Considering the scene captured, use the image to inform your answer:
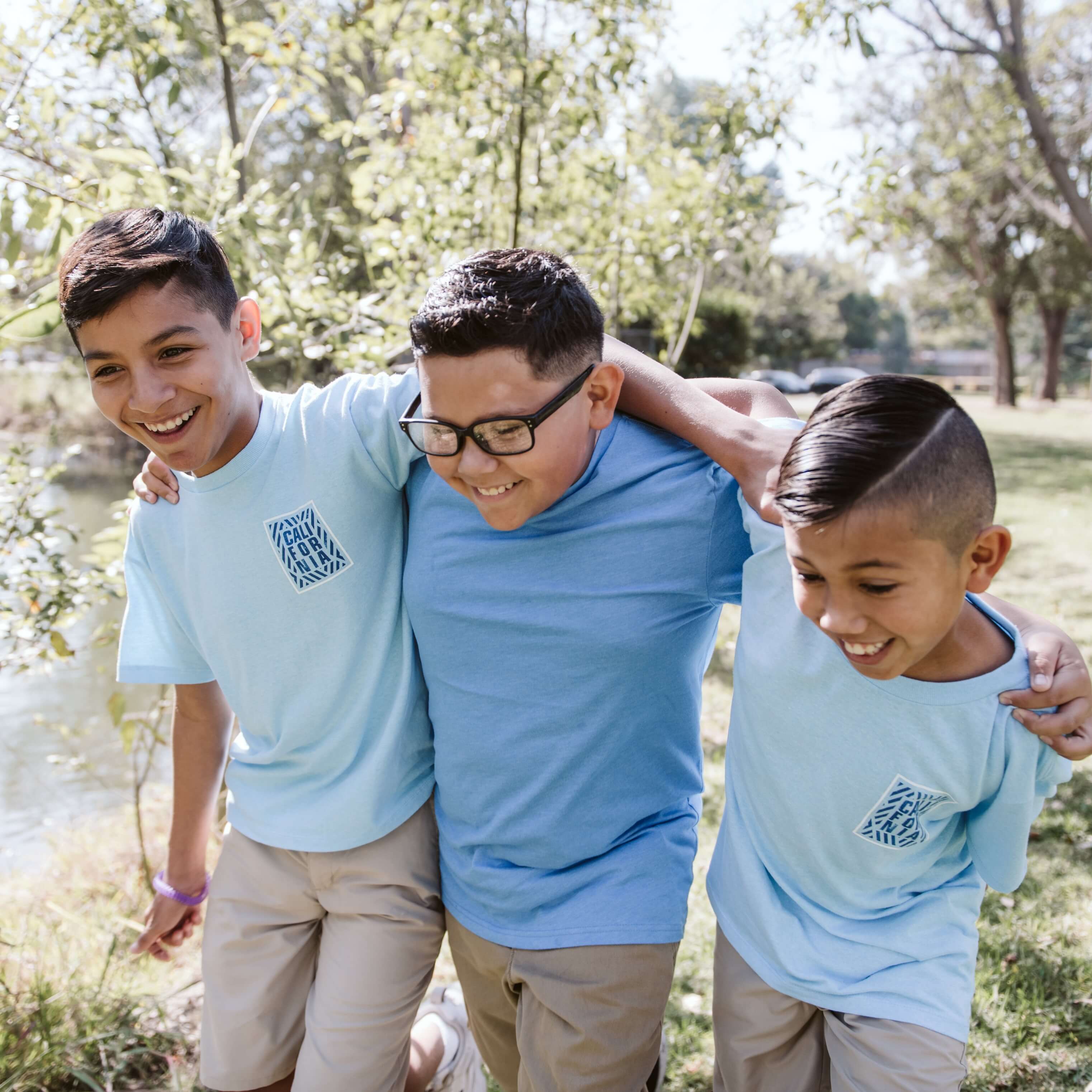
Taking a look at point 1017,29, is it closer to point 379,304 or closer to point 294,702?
point 379,304

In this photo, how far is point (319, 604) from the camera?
2.28m

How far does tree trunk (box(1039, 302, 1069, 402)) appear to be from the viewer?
100 ft

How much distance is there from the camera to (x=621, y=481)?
2148 millimetres

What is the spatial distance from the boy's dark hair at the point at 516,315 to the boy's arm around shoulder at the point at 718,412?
15 cm

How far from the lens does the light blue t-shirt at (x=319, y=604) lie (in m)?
2.29

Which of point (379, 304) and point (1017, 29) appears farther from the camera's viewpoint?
point (1017, 29)

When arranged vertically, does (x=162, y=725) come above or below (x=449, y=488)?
below

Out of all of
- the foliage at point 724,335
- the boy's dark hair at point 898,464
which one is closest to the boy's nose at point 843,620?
the boy's dark hair at point 898,464

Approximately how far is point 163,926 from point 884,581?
205 cm

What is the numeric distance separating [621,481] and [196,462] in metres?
0.92

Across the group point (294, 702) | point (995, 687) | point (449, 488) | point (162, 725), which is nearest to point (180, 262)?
point (449, 488)

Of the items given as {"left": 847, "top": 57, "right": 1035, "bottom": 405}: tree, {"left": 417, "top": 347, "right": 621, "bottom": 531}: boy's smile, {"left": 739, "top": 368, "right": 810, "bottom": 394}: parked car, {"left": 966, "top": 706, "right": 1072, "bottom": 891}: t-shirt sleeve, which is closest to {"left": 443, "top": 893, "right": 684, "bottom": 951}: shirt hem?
{"left": 966, "top": 706, "right": 1072, "bottom": 891}: t-shirt sleeve

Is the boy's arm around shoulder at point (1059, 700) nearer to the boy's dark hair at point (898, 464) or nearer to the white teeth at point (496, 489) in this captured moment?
the boy's dark hair at point (898, 464)

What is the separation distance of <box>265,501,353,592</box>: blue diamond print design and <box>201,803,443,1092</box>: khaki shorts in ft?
2.04
